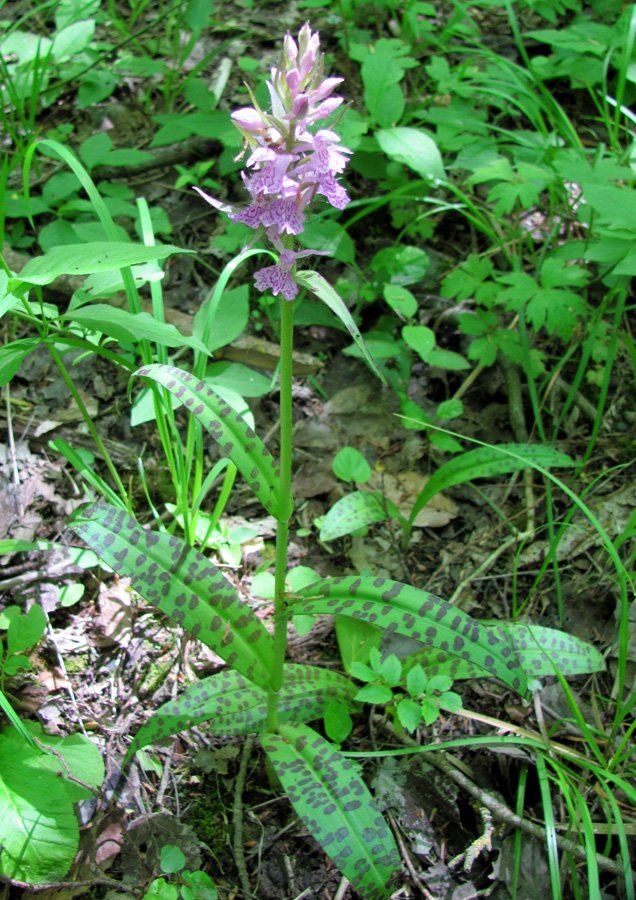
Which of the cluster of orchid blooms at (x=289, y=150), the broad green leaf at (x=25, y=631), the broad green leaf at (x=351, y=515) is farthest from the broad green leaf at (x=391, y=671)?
the cluster of orchid blooms at (x=289, y=150)

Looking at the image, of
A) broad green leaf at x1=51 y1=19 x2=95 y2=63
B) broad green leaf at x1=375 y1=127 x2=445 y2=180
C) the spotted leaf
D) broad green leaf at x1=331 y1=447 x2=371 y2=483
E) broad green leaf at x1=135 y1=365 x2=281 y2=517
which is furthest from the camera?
broad green leaf at x1=51 y1=19 x2=95 y2=63

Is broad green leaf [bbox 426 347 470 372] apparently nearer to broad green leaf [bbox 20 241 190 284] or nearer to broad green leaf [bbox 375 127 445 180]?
broad green leaf [bbox 375 127 445 180]

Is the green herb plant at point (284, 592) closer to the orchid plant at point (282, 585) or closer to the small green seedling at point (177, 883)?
the orchid plant at point (282, 585)

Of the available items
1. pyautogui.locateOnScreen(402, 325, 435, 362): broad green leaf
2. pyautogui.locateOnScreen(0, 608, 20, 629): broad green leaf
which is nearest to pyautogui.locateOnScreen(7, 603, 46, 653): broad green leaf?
pyautogui.locateOnScreen(0, 608, 20, 629): broad green leaf

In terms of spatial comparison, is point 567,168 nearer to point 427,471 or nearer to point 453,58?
point 427,471

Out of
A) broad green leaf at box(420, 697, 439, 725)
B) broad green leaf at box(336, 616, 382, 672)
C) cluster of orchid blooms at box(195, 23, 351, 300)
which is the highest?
cluster of orchid blooms at box(195, 23, 351, 300)

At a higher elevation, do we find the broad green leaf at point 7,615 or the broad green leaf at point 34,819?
the broad green leaf at point 7,615

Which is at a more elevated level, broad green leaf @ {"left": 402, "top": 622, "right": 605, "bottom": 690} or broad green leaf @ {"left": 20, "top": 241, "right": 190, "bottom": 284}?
broad green leaf @ {"left": 20, "top": 241, "right": 190, "bottom": 284}
